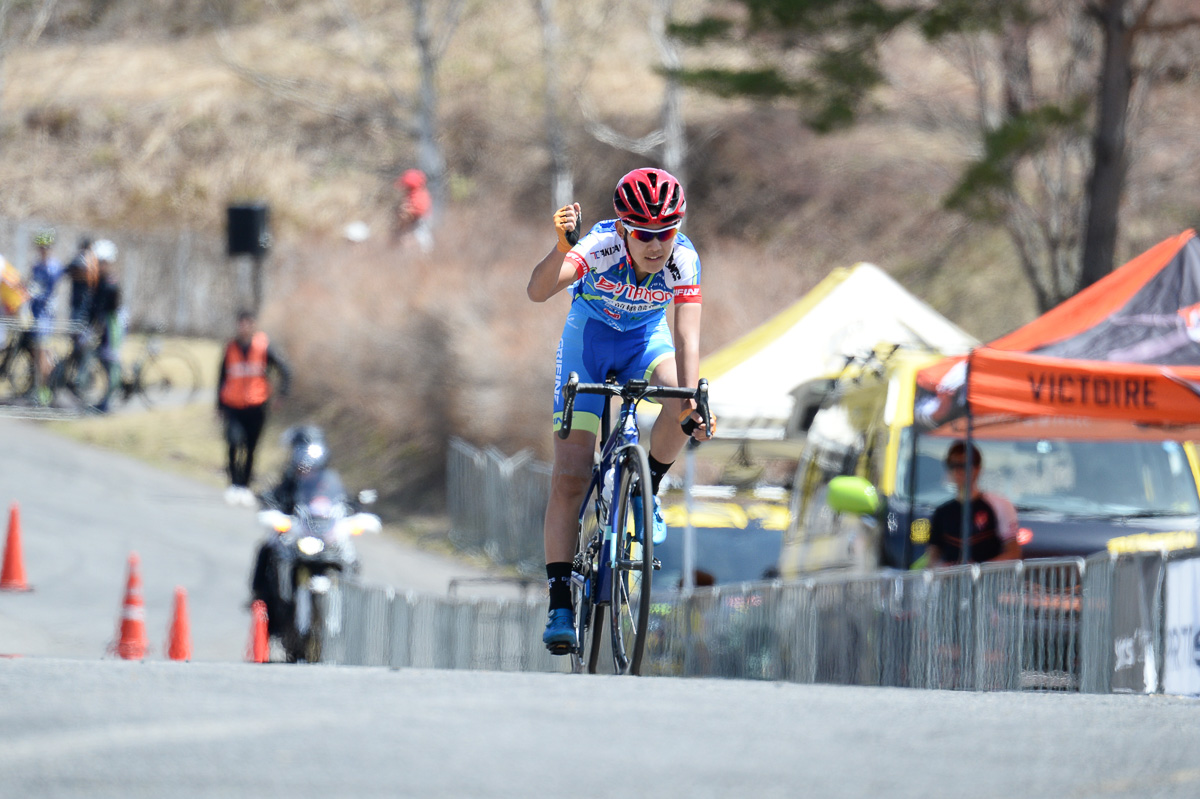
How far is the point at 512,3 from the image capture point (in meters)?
55.7

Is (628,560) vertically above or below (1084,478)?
below

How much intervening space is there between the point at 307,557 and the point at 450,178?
31.7 m

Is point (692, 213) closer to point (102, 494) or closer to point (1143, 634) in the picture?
point (102, 494)

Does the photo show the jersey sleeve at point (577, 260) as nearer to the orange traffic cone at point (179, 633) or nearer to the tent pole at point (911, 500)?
the tent pole at point (911, 500)

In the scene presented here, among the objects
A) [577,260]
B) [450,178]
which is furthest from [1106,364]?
[450,178]

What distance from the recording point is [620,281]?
288 inches

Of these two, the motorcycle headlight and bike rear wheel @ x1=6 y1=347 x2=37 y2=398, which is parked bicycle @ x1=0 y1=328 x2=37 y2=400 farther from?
the motorcycle headlight

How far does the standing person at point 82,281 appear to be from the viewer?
81.4 ft

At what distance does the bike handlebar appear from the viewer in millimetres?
6984

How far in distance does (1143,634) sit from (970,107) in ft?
80.4

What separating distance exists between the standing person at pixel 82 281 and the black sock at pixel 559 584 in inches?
729

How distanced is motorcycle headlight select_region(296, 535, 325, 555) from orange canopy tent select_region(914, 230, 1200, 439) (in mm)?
5682

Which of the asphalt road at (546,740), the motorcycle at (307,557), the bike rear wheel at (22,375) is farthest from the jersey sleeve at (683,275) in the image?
the bike rear wheel at (22,375)

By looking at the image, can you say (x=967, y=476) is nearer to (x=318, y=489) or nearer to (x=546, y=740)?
(x=318, y=489)
